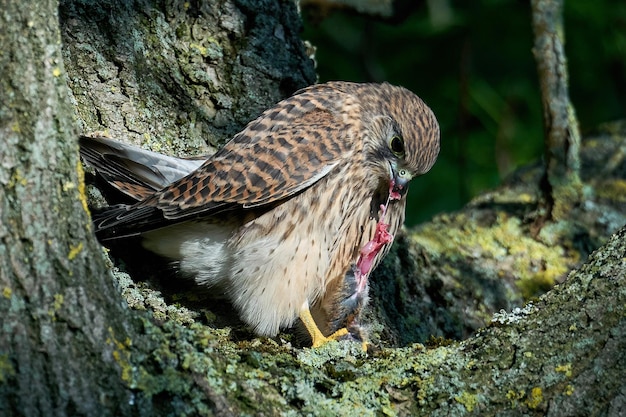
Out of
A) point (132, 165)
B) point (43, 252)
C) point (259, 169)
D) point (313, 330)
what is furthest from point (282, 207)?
point (43, 252)

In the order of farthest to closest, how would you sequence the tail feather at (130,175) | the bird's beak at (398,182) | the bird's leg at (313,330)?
the bird's beak at (398,182) < the bird's leg at (313,330) < the tail feather at (130,175)

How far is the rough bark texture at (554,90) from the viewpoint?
4289mm

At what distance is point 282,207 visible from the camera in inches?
129

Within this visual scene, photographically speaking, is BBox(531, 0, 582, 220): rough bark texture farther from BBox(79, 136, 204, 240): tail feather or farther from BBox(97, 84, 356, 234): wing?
BBox(79, 136, 204, 240): tail feather

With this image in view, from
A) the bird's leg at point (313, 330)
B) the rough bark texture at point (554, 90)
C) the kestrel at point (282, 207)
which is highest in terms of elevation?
the rough bark texture at point (554, 90)

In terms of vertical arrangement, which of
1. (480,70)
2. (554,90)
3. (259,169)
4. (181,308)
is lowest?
(181,308)

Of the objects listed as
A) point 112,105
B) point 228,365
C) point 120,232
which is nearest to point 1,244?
point 228,365

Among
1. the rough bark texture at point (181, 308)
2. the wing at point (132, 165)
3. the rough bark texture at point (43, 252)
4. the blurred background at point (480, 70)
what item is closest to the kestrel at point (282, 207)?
the wing at point (132, 165)

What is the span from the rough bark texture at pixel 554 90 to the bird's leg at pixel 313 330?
165cm

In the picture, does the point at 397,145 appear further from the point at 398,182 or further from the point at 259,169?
the point at 259,169

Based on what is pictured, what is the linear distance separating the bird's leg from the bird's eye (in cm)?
71

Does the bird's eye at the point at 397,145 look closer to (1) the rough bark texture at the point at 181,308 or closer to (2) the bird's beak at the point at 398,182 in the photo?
(2) the bird's beak at the point at 398,182

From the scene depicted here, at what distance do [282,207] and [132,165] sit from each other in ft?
1.92

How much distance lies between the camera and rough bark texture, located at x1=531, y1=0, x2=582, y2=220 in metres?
4.29
